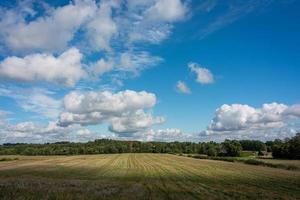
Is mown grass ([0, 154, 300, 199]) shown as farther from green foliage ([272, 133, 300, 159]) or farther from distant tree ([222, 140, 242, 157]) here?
distant tree ([222, 140, 242, 157])

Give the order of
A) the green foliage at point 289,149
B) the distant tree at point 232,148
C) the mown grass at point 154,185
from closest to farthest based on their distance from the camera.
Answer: the mown grass at point 154,185 → the green foliage at point 289,149 → the distant tree at point 232,148

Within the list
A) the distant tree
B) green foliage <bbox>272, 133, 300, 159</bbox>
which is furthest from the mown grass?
the distant tree

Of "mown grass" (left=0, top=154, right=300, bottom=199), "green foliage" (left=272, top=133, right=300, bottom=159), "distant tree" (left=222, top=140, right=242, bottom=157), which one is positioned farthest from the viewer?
"distant tree" (left=222, top=140, right=242, bottom=157)

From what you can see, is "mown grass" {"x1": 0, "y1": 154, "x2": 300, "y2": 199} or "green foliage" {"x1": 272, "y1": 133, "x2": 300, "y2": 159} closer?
"mown grass" {"x1": 0, "y1": 154, "x2": 300, "y2": 199}

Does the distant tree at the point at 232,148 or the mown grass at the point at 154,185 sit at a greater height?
the distant tree at the point at 232,148

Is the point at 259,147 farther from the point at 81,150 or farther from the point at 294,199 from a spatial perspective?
the point at 294,199

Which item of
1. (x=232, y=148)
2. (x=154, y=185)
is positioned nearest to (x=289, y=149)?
(x=232, y=148)

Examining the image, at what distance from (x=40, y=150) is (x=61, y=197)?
602ft

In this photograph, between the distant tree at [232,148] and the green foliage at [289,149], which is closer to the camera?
the green foliage at [289,149]

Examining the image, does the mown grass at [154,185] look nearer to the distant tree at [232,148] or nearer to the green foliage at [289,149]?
the green foliage at [289,149]

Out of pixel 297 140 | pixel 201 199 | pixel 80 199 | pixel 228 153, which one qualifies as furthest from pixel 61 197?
pixel 228 153

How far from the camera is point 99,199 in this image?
21.2 m

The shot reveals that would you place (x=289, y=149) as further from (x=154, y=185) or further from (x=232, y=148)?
(x=154, y=185)

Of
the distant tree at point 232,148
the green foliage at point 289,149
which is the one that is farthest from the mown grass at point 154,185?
the distant tree at point 232,148
